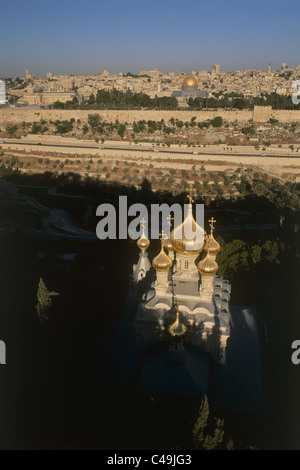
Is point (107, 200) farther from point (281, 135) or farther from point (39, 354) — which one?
point (281, 135)

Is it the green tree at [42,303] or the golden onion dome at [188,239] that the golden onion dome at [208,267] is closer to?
the golden onion dome at [188,239]

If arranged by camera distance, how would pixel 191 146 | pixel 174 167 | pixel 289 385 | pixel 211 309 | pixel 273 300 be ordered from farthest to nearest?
1. pixel 191 146
2. pixel 174 167
3. pixel 273 300
4. pixel 289 385
5. pixel 211 309

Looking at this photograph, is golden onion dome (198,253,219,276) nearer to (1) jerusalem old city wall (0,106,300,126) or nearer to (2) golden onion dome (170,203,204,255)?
(2) golden onion dome (170,203,204,255)

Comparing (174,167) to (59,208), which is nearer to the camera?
(59,208)

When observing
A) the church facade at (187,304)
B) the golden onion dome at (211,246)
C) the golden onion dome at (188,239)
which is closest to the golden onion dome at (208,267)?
the church facade at (187,304)

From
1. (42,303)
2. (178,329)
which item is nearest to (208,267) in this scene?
(178,329)

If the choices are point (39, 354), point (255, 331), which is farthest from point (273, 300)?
point (39, 354)

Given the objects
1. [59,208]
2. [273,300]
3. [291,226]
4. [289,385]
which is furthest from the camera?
[59,208]

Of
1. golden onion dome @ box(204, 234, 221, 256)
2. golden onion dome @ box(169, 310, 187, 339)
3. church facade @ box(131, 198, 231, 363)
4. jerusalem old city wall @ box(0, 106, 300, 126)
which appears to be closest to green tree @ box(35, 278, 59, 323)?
church facade @ box(131, 198, 231, 363)
